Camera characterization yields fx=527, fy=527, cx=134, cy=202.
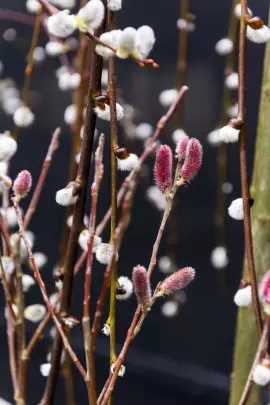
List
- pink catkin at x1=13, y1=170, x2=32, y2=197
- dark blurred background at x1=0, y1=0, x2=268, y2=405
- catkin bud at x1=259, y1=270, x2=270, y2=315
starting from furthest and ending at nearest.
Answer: dark blurred background at x1=0, y1=0, x2=268, y2=405, pink catkin at x1=13, y1=170, x2=32, y2=197, catkin bud at x1=259, y1=270, x2=270, y2=315

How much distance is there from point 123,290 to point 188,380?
2.77 ft

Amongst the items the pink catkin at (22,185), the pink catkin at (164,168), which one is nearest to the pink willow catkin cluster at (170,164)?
the pink catkin at (164,168)

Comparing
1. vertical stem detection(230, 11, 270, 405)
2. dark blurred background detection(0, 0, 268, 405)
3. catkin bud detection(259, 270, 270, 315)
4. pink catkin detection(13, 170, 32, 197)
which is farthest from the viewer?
dark blurred background detection(0, 0, 268, 405)

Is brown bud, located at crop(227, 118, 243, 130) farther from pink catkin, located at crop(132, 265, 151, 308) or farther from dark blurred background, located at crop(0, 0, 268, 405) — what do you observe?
dark blurred background, located at crop(0, 0, 268, 405)

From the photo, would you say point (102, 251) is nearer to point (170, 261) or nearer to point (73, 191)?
point (73, 191)

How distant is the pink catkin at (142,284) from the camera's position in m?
0.31

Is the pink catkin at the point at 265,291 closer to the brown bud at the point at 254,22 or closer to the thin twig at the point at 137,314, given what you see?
the thin twig at the point at 137,314

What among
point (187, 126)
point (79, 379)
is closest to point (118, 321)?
point (79, 379)

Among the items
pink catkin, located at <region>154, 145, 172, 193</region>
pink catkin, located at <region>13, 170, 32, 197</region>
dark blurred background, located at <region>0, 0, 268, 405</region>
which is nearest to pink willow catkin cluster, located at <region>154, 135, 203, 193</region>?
pink catkin, located at <region>154, 145, 172, 193</region>

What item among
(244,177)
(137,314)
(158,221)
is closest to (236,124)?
(244,177)

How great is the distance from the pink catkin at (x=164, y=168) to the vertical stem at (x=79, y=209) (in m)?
0.06

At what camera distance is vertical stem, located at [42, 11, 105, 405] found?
37 cm

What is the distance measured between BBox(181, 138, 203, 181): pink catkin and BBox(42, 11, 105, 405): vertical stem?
8 centimetres

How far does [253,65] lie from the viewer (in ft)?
3.34
